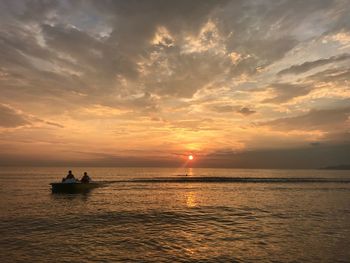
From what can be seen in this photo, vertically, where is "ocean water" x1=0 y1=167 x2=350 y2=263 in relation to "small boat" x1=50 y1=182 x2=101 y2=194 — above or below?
below

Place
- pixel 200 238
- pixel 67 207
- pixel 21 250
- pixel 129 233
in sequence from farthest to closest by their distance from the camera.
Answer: pixel 67 207
pixel 129 233
pixel 200 238
pixel 21 250

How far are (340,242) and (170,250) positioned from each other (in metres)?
10.4

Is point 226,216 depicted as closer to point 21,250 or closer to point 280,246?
point 280,246

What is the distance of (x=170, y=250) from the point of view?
16.9 meters

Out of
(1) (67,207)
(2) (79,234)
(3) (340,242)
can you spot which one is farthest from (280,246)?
(1) (67,207)

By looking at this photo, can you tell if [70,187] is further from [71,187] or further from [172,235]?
[172,235]

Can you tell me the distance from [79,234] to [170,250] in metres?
7.06

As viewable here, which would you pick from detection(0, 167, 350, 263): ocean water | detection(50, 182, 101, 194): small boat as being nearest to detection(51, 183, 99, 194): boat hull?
detection(50, 182, 101, 194): small boat

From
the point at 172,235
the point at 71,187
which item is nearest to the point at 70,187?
the point at 71,187

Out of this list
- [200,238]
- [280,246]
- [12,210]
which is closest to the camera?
[280,246]

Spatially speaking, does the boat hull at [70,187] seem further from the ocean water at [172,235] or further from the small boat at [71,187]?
the ocean water at [172,235]

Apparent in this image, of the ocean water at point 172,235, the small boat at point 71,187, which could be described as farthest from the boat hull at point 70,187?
the ocean water at point 172,235

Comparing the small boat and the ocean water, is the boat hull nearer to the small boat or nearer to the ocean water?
the small boat

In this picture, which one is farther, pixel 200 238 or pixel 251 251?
pixel 200 238
